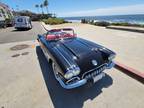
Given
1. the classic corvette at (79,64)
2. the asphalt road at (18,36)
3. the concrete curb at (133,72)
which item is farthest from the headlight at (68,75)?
the asphalt road at (18,36)

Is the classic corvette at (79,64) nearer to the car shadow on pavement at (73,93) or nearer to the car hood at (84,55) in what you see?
the car hood at (84,55)

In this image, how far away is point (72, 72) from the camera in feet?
8.61

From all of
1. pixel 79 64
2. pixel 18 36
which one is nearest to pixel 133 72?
pixel 79 64

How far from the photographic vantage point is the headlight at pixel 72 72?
259 cm

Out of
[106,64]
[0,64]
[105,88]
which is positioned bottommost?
[0,64]

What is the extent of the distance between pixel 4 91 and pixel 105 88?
272 cm

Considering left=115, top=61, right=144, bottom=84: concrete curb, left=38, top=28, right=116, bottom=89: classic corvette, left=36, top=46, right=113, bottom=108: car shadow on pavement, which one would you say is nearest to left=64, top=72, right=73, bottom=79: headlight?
left=38, top=28, right=116, bottom=89: classic corvette

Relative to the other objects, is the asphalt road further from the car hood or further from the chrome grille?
the chrome grille

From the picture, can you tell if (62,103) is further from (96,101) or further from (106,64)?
(106,64)

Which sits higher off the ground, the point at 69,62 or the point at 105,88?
the point at 69,62

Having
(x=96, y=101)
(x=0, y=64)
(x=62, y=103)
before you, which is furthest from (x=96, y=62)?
(x=0, y=64)

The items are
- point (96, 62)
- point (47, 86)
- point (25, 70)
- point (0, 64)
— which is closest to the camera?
point (96, 62)

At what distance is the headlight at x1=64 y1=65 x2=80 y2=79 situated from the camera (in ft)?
8.50

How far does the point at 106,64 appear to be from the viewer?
3268 mm
